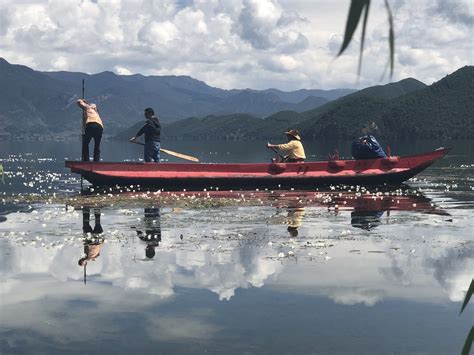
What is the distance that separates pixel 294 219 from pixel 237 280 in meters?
8.80

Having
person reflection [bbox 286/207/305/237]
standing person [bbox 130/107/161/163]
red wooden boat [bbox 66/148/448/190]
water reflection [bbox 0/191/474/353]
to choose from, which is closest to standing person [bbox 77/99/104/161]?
red wooden boat [bbox 66/148/448/190]

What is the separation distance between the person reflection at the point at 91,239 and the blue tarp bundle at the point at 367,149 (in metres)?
15.6

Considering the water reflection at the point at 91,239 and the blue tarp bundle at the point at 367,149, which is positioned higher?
the blue tarp bundle at the point at 367,149

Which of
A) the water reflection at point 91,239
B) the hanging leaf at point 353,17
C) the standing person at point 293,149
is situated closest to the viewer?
the hanging leaf at point 353,17

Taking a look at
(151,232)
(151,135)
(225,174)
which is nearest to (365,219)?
(151,232)

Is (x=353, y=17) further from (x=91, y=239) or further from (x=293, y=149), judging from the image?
(x=293, y=149)

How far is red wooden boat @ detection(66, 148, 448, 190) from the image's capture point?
31.6 m

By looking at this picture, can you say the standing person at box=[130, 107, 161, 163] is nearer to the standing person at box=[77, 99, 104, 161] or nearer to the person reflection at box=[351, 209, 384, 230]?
the standing person at box=[77, 99, 104, 161]

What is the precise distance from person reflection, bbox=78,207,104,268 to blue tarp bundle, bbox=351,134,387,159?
1559 cm

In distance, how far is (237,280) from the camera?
13.1 metres

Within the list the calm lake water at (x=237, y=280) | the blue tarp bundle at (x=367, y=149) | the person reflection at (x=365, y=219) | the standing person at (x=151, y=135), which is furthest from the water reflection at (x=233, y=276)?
the blue tarp bundle at (x=367, y=149)

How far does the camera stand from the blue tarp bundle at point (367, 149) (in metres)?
33.8

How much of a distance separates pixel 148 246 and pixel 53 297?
4.99 meters

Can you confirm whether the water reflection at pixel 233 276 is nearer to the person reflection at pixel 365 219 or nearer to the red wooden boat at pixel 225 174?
the person reflection at pixel 365 219
